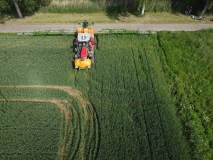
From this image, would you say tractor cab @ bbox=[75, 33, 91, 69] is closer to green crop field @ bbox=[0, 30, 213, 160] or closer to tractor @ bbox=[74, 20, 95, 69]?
tractor @ bbox=[74, 20, 95, 69]

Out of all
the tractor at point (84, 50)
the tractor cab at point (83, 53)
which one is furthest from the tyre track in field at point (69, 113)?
the tractor at point (84, 50)

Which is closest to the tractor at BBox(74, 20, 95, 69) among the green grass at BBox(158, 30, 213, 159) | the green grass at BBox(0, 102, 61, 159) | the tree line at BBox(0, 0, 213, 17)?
the green grass at BBox(0, 102, 61, 159)

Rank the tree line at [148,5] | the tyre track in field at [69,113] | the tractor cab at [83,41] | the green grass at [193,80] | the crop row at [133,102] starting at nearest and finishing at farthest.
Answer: the crop row at [133,102] → the tyre track in field at [69,113] → the green grass at [193,80] → the tractor cab at [83,41] → the tree line at [148,5]

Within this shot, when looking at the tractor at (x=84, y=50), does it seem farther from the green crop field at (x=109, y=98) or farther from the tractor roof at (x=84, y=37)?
the green crop field at (x=109, y=98)

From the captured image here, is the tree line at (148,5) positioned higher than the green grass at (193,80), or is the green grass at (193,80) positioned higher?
the tree line at (148,5)

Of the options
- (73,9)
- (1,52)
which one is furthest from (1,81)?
(73,9)

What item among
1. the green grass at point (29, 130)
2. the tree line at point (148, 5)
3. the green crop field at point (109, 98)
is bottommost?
the green grass at point (29, 130)
